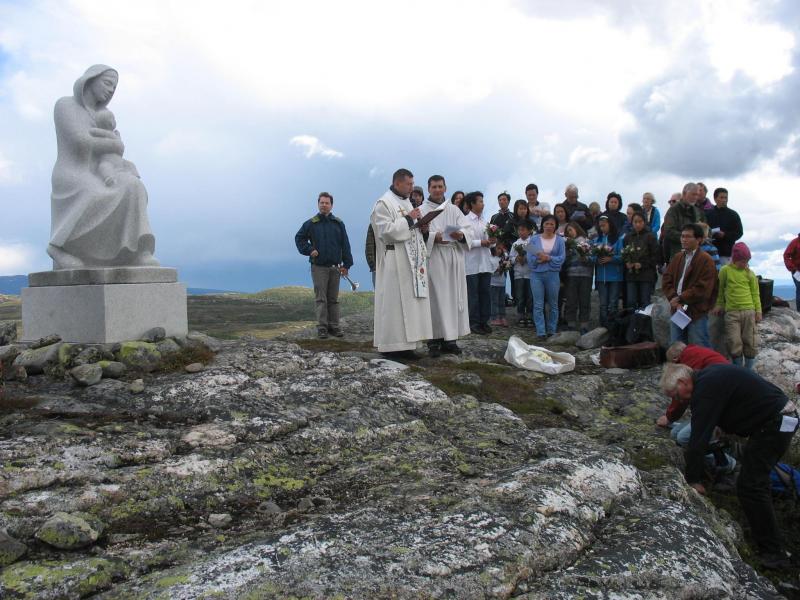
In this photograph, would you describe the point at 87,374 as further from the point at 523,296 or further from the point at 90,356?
the point at 523,296

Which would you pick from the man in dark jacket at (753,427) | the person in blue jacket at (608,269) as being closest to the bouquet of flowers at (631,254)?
the person in blue jacket at (608,269)

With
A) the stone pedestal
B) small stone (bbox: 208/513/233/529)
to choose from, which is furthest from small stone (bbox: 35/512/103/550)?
the stone pedestal

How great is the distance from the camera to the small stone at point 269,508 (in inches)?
167

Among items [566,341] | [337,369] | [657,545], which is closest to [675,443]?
[657,545]

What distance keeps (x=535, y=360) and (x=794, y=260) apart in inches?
256

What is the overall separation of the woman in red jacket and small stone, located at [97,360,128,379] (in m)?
12.1

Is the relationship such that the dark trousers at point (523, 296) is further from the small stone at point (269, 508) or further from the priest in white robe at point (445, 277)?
the small stone at point (269, 508)

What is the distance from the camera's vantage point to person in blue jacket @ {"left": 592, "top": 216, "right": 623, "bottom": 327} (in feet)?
38.8

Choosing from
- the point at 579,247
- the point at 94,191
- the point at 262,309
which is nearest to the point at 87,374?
the point at 94,191

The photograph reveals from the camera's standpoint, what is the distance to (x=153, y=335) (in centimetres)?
800

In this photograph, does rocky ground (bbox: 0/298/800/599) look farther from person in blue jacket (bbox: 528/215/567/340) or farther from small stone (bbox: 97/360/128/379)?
person in blue jacket (bbox: 528/215/567/340)

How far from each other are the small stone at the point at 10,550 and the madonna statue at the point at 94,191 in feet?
17.3

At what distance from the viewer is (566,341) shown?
11836 mm

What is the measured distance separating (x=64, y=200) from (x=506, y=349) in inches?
278
